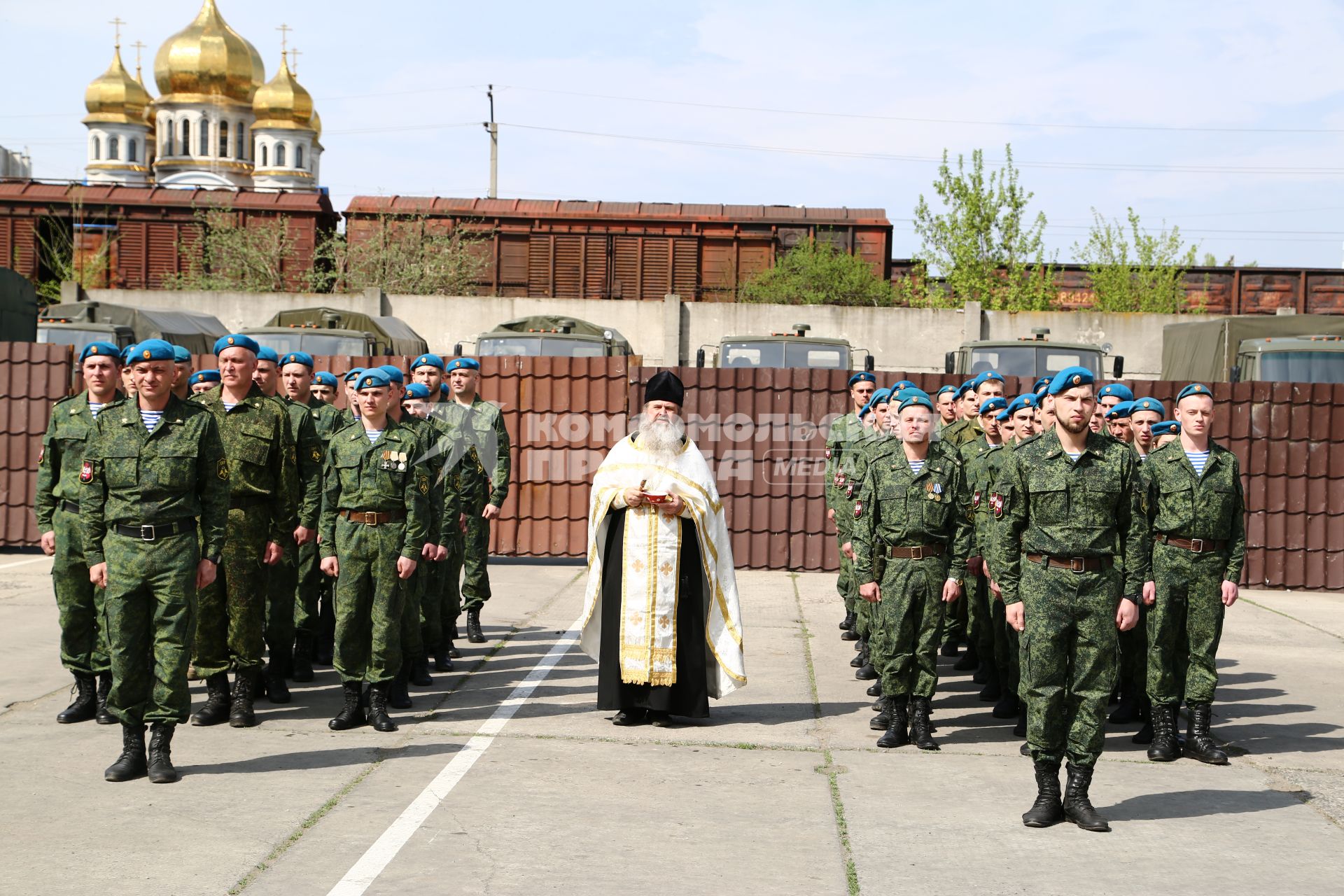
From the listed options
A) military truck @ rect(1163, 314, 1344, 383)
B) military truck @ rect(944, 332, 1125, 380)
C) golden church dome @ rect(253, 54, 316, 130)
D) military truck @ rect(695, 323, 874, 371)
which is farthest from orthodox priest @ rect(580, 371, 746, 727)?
golden church dome @ rect(253, 54, 316, 130)

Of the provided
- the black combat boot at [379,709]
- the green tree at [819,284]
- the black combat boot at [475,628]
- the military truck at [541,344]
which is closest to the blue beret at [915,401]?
the black combat boot at [379,709]

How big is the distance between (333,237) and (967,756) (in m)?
41.9

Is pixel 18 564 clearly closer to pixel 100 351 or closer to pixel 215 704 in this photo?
pixel 215 704

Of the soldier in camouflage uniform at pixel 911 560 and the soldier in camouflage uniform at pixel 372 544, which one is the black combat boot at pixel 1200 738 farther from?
the soldier in camouflage uniform at pixel 372 544

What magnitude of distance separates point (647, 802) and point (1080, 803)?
196cm

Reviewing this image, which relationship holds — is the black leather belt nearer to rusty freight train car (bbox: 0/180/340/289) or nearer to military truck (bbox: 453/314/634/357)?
military truck (bbox: 453/314/634/357)

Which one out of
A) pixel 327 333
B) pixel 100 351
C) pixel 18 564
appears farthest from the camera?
pixel 327 333

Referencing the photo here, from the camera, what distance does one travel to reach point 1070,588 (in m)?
5.92

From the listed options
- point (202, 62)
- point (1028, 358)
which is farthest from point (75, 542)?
point (202, 62)

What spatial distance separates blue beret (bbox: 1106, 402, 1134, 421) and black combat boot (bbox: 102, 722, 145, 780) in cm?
549

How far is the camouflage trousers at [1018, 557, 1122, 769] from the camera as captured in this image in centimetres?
586

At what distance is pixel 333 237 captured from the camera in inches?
1804

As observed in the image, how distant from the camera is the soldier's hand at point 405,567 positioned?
7418 millimetres

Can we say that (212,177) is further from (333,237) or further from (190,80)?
(333,237)
